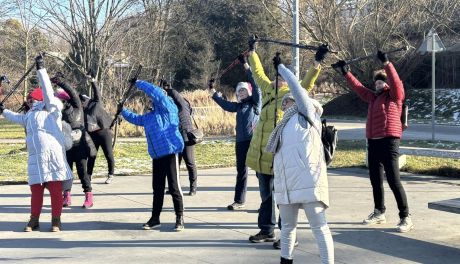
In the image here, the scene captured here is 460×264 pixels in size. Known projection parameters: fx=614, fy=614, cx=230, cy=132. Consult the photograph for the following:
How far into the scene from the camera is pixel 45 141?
7457 mm

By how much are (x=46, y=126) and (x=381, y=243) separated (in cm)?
419

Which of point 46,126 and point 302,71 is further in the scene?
point 302,71

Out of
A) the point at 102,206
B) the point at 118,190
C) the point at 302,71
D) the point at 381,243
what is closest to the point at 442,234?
the point at 381,243

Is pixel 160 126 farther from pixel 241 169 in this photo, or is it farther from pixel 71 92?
pixel 71 92

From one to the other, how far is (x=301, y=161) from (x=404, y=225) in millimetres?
2700

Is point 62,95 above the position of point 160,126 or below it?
above

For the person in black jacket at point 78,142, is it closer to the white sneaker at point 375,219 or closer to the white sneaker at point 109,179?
the white sneaker at point 109,179

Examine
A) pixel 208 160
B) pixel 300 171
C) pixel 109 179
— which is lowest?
pixel 109 179

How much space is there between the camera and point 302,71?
37.3 m

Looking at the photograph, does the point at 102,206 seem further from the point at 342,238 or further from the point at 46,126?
the point at 342,238

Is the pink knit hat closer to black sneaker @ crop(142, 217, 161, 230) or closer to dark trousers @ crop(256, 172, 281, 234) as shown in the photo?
black sneaker @ crop(142, 217, 161, 230)

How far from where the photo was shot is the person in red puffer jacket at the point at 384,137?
7.38m

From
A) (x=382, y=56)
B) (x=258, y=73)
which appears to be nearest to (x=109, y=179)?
(x=258, y=73)

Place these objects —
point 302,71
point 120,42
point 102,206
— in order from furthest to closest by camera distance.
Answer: point 302,71 < point 120,42 < point 102,206
